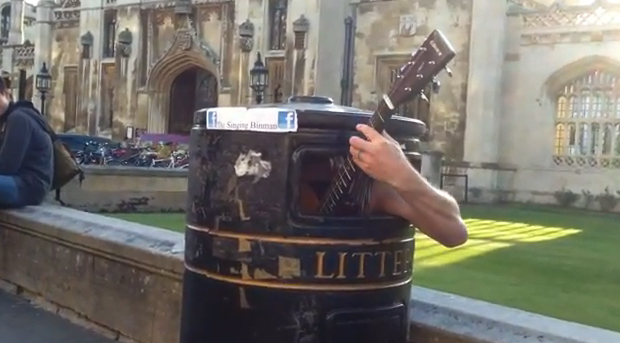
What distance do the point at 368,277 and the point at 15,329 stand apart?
283 cm

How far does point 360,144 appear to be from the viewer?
6.72ft

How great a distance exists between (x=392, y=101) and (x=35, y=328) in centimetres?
300

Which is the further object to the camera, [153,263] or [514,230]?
[514,230]

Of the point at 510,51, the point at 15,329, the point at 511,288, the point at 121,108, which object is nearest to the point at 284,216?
the point at 15,329

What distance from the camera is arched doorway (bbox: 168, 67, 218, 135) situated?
26469 millimetres

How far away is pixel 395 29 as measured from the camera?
70.3ft

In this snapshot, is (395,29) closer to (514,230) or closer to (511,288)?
(514,230)

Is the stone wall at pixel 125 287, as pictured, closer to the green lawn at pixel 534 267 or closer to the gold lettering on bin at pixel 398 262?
the gold lettering on bin at pixel 398 262

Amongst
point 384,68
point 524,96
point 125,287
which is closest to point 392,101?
point 125,287

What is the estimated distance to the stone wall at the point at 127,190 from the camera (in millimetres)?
11703

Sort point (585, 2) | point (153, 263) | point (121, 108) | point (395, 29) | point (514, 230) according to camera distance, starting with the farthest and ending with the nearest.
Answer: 1. point (121, 108)
2. point (395, 29)
3. point (585, 2)
4. point (514, 230)
5. point (153, 263)

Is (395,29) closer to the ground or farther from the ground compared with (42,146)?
farther from the ground

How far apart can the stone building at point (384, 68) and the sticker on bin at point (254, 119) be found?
16654 mm

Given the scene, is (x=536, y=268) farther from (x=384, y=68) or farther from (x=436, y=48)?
(x=384, y=68)
